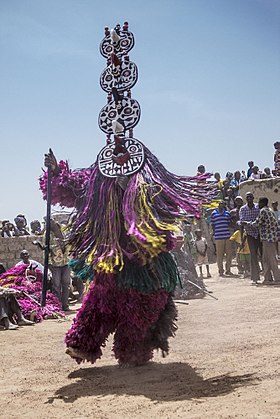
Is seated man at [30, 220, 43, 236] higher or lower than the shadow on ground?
higher

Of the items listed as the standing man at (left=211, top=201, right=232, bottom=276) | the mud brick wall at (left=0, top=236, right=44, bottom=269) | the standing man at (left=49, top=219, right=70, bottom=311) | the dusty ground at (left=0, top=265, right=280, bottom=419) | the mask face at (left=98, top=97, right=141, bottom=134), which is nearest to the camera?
the dusty ground at (left=0, top=265, right=280, bottom=419)

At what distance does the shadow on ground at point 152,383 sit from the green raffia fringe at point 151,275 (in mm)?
687

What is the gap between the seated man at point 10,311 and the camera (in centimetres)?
799

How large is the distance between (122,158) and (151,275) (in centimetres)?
107

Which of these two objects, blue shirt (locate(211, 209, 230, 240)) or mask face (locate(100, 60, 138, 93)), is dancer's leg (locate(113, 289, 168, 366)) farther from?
blue shirt (locate(211, 209, 230, 240))

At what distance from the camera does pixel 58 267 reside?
9844 mm

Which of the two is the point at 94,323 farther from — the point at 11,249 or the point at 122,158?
the point at 11,249

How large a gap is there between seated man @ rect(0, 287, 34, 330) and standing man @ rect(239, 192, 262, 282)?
5208mm

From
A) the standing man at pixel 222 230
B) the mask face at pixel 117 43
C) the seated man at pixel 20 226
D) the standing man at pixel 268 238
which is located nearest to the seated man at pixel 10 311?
the mask face at pixel 117 43

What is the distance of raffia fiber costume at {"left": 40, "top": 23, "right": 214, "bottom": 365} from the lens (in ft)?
15.1

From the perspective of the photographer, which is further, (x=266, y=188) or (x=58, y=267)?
(x=266, y=188)

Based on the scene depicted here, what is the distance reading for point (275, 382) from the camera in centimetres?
408

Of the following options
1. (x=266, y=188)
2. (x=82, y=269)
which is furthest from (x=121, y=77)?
(x=266, y=188)

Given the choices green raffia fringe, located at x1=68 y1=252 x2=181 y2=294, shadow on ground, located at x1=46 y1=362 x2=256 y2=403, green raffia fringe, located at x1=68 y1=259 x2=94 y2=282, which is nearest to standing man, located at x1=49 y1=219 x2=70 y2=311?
green raffia fringe, located at x1=68 y1=259 x2=94 y2=282
